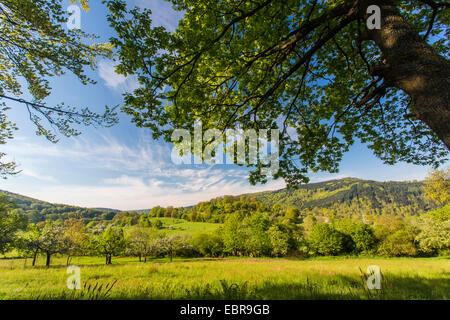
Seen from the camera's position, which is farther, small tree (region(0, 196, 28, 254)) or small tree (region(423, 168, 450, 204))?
small tree (region(423, 168, 450, 204))

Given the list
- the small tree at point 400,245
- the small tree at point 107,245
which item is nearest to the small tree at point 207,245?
the small tree at point 107,245

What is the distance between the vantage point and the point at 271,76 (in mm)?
6805

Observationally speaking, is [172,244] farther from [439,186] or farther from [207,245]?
[439,186]

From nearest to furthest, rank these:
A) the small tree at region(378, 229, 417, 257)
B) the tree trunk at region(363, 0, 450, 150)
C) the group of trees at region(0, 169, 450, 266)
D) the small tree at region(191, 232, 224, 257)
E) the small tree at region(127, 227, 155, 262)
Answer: the tree trunk at region(363, 0, 450, 150)
the group of trees at region(0, 169, 450, 266)
the small tree at region(378, 229, 417, 257)
the small tree at region(127, 227, 155, 262)
the small tree at region(191, 232, 224, 257)

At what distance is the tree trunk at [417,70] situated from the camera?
2379mm

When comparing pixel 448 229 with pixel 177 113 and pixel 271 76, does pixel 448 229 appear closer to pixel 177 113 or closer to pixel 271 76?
pixel 271 76

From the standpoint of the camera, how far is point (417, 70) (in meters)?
2.67

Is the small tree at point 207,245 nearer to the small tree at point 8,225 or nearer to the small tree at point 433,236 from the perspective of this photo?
the small tree at point 8,225

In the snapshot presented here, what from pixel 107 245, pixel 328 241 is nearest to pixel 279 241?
pixel 328 241

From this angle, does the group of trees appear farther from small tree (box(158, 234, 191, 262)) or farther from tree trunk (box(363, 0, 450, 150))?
tree trunk (box(363, 0, 450, 150))

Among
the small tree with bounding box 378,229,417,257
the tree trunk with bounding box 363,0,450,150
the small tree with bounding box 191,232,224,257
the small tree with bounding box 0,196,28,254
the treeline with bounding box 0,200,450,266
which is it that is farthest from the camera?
the small tree with bounding box 191,232,224,257

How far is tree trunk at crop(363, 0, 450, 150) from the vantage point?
238 centimetres

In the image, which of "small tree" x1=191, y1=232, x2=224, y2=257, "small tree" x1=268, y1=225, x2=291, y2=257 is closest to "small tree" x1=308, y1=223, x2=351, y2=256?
"small tree" x1=268, y1=225, x2=291, y2=257

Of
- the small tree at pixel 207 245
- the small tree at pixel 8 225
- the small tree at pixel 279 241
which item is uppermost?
the small tree at pixel 8 225
